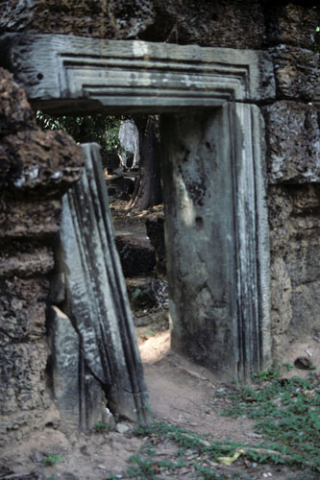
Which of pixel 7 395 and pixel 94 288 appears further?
pixel 94 288

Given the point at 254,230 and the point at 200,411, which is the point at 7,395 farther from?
the point at 254,230

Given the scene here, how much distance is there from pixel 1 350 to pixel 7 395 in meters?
0.24

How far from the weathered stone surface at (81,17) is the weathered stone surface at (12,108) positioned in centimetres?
43

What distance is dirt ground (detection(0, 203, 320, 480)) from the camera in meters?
2.91

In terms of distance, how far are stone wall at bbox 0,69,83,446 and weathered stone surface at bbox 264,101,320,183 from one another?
1806 mm

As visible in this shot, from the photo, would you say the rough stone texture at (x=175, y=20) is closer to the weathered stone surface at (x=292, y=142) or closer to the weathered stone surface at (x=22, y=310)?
the weathered stone surface at (x=292, y=142)

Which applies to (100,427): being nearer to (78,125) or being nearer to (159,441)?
(159,441)

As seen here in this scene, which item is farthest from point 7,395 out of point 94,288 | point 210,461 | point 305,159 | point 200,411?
point 305,159

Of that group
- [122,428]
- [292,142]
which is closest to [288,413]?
[122,428]

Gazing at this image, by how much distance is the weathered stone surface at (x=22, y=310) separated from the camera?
2988mm

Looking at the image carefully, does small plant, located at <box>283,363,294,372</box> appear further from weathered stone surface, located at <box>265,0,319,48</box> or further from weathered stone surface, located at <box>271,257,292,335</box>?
weathered stone surface, located at <box>265,0,319,48</box>

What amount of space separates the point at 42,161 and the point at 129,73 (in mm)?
1031

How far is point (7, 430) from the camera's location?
301 cm

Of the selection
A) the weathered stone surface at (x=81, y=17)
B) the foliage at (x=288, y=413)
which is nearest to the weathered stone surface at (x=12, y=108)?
the weathered stone surface at (x=81, y=17)
